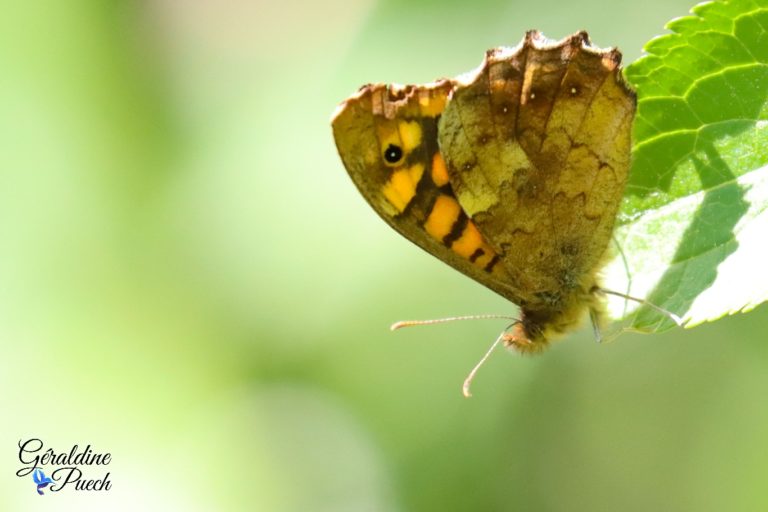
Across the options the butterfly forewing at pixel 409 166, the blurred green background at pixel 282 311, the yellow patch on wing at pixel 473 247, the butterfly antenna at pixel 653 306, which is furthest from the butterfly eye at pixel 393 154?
the blurred green background at pixel 282 311

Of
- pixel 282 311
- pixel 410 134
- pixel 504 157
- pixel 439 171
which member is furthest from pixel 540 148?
pixel 282 311

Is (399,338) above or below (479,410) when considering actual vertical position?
above

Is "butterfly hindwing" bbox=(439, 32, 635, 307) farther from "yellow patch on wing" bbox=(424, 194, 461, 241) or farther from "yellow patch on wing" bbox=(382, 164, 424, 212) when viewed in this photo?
"yellow patch on wing" bbox=(382, 164, 424, 212)

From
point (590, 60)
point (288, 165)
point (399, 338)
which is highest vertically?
point (590, 60)

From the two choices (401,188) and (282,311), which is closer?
(401,188)

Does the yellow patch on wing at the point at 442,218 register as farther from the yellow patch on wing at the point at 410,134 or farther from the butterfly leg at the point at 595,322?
the butterfly leg at the point at 595,322

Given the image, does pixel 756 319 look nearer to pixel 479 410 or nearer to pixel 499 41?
pixel 479 410

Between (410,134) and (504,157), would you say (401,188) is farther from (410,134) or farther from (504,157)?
(504,157)

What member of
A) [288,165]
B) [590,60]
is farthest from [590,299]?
[288,165]
